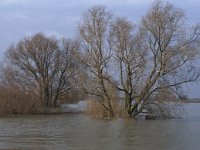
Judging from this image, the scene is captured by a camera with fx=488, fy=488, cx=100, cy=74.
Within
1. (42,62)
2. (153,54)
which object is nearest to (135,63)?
(153,54)

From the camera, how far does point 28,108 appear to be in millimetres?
A: 62906

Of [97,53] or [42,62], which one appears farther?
[42,62]

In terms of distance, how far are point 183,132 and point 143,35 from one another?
15.5m

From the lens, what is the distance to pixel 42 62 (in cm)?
7400

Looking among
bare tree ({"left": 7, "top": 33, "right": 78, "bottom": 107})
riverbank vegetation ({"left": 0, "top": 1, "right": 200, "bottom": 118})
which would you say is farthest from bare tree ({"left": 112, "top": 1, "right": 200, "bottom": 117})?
bare tree ({"left": 7, "top": 33, "right": 78, "bottom": 107})

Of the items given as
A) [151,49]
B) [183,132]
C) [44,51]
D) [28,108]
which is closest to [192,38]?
[151,49]

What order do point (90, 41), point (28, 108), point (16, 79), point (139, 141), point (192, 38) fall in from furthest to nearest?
point (16, 79)
point (28, 108)
point (90, 41)
point (192, 38)
point (139, 141)

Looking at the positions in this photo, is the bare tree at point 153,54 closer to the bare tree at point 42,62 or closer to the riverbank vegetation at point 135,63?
the riverbank vegetation at point 135,63

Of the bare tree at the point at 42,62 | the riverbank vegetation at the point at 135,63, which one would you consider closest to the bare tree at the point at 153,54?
the riverbank vegetation at the point at 135,63

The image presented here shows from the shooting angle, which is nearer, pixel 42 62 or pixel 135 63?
pixel 135 63

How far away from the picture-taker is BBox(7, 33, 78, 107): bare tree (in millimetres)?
73312

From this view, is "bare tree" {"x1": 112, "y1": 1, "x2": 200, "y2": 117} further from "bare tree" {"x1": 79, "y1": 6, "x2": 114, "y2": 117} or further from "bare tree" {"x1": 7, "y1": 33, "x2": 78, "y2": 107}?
"bare tree" {"x1": 7, "y1": 33, "x2": 78, "y2": 107}

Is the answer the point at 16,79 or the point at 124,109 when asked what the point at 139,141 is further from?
the point at 16,79

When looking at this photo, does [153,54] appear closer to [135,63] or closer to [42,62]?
[135,63]
